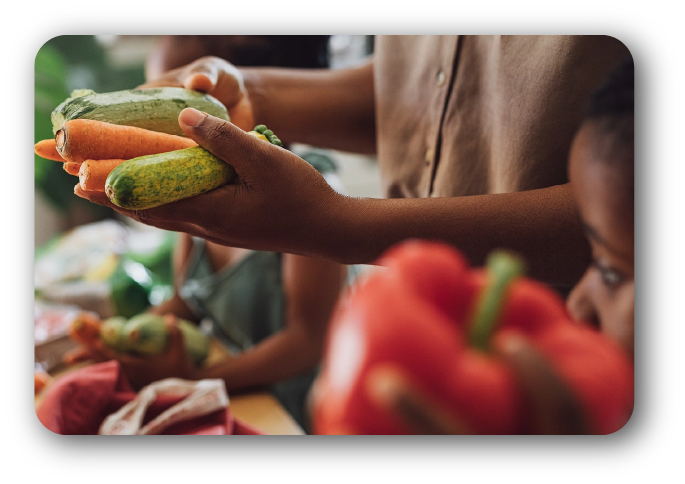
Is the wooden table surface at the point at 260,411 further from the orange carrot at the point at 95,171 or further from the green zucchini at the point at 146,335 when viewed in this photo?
the orange carrot at the point at 95,171

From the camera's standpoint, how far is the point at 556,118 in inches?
18.6

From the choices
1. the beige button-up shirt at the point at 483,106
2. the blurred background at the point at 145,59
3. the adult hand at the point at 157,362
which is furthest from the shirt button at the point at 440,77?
the adult hand at the point at 157,362

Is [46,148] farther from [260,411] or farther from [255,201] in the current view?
[260,411]

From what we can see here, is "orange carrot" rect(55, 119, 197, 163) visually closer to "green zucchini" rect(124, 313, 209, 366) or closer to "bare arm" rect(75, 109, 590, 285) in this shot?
"bare arm" rect(75, 109, 590, 285)

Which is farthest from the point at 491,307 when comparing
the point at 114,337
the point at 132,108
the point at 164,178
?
the point at 114,337

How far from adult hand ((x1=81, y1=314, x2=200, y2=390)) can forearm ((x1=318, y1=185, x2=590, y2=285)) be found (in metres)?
0.45

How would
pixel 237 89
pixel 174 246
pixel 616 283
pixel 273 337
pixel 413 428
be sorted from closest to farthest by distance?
pixel 413 428
pixel 616 283
pixel 237 89
pixel 273 337
pixel 174 246

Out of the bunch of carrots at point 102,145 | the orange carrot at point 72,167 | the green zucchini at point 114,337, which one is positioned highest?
the bunch of carrots at point 102,145

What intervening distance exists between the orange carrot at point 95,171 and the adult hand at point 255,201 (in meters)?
0.03

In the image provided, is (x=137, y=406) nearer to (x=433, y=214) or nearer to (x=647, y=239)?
(x=433, y=214)

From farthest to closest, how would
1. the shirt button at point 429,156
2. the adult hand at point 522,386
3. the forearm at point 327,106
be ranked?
the forearm at point 327,106 < the shirt button at point 429,156 < the adult hand at point 522,386

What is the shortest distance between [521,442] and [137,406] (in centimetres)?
52

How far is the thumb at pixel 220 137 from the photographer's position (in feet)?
1.47

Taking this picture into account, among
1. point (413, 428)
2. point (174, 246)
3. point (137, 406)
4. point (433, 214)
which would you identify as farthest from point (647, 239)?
point (174, 246)
